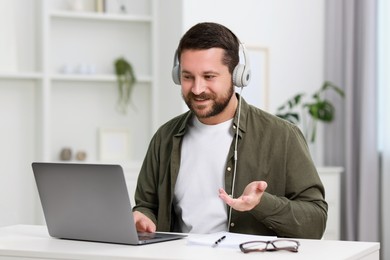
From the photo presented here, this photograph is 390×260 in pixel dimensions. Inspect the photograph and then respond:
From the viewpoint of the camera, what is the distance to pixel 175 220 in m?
3.10

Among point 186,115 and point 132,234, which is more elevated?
point 186,115

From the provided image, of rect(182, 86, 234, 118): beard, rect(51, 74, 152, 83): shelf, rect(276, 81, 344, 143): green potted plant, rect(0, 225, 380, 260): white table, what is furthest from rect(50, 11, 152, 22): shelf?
rect(0, 225, 380, 260): white table

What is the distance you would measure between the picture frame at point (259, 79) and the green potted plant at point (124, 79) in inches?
31.1

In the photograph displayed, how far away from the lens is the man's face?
2.94 meters

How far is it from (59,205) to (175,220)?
21.3 inches

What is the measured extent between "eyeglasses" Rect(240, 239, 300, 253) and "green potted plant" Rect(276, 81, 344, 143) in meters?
3.50

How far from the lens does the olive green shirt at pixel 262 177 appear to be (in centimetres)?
285

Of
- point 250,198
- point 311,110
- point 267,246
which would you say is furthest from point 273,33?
point 267,246

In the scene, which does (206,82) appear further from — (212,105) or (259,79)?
(259,79)

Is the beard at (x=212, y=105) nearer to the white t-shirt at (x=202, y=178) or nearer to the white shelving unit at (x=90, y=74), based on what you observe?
the white t-shirt at (x=202, y=178)

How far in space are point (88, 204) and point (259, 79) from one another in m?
3.63

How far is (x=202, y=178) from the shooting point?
3049mm

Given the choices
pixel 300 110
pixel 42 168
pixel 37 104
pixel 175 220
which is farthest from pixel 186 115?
pixel 300 110

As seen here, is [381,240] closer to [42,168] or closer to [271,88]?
[271,88]
